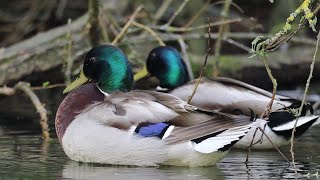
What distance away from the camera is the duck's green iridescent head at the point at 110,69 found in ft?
23.7

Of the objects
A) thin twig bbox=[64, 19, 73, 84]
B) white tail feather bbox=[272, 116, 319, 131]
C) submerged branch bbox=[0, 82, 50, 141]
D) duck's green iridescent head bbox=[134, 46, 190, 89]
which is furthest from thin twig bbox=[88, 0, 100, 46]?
white tail feather bbox=[272, 116, 319, 131]

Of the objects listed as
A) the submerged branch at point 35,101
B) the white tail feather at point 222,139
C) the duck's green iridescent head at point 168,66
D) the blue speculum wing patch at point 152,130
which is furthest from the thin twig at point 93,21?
the white tail feather at point 222,139

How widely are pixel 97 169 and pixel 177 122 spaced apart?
604 mm

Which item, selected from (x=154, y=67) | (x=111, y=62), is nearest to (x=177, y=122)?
(x=111, y=62)

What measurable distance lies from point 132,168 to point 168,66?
2280 millimetres

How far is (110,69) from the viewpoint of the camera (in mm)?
7234

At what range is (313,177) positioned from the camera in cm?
621

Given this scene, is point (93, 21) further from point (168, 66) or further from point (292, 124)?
point (292, 124)

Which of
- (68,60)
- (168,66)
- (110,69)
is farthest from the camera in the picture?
(68,60)

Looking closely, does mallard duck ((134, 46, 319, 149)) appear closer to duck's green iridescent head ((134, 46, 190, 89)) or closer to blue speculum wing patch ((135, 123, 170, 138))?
duck's green iridescent head ((134, 46, 190, 89))

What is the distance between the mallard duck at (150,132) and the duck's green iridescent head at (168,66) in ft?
6.06

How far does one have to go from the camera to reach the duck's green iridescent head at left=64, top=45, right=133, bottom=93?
722 centimetres

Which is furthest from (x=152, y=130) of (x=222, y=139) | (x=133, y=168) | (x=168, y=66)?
(x=168, y=66)

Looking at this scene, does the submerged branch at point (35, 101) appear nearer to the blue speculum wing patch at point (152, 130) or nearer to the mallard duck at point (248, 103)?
the mallard duck at point (248, 103)
